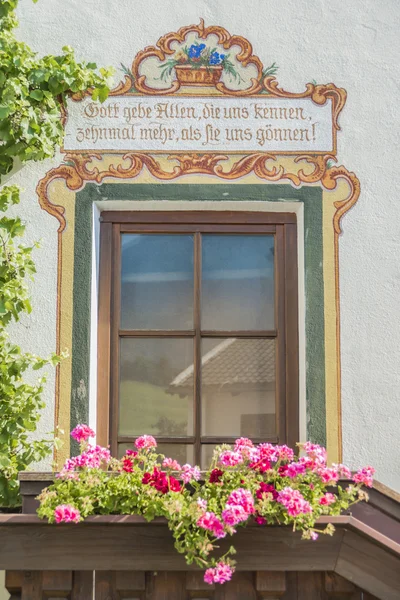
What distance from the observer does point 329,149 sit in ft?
16.3

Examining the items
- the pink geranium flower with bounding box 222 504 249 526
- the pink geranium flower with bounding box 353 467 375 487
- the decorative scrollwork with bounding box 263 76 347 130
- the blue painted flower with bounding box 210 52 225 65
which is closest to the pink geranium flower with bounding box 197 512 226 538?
the pink geranium flower with bounding box 222 504 249 526

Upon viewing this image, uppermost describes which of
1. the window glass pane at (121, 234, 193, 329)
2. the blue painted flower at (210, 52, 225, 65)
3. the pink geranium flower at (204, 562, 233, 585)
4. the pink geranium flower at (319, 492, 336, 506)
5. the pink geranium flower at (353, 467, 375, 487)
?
the blue painted flower at (210, 52, 225, 65)

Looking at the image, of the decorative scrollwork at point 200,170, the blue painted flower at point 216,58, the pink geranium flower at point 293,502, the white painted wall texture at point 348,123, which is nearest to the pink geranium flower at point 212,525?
the pink geranium flower at point 293,502

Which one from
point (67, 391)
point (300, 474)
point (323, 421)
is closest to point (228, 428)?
point (323, 421)

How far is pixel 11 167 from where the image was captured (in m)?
4.77

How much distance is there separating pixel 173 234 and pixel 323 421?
3.81ft

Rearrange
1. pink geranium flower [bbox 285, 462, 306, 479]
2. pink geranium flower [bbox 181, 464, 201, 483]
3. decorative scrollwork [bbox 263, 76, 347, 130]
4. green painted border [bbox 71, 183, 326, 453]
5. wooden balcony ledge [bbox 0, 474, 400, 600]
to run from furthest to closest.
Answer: decorative scrollwork [bbox 263, 76, 347, 130] → green painted border [bbox 71, 183, 326, 453] → pink geranium flower [bbox 181, 464, 201, 483] → pink geranium flower [bbox 285, 462, 306, 479] → wooden balcony ledge [bbox 0, 474, 400, 600]

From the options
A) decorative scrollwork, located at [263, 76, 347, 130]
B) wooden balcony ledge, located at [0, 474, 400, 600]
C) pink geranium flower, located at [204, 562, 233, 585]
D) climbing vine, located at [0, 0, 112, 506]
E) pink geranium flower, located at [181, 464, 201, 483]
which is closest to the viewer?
pink geranium flower, located at [204, 562, 233, 585]

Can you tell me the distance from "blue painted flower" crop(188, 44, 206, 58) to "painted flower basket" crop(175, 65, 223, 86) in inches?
2.3

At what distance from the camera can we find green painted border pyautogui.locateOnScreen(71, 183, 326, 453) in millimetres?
4742

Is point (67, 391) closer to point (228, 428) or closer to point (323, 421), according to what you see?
point (228, 428)

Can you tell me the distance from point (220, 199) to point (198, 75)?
63 cm

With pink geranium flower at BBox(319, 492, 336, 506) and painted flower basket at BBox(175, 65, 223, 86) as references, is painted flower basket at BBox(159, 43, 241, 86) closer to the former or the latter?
painted flower basket at BBox(175, 65, 223, 86)

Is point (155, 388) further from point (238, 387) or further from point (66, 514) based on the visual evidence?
point (66, 514)
